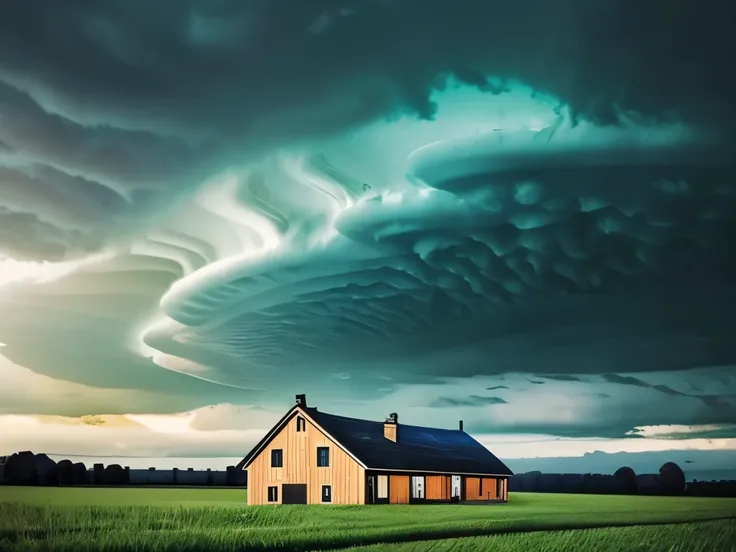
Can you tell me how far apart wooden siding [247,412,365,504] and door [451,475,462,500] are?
580cm

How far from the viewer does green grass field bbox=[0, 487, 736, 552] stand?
21453 millimetres

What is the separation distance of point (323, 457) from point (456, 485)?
642 centimetres

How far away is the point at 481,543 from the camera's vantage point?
21859 millimetres

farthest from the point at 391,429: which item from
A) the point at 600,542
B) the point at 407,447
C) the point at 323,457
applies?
the point at 600,542

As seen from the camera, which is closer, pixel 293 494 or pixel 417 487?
pixel 293 494

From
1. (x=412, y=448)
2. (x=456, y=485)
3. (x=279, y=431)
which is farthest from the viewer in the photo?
(x=456, y=485)

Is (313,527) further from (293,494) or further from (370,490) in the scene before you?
(293,494)

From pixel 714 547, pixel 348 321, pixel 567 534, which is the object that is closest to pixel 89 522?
pixel 348 321

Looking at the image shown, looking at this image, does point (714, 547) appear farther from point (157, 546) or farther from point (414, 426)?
point (414, 426)

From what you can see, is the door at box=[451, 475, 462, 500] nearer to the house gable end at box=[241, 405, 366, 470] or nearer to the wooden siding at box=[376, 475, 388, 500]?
the wooden siding at box=[376, 475, 388, 500]

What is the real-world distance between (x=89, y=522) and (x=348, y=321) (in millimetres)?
8793

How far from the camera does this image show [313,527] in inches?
963

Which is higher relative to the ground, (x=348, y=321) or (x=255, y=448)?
(x=348, y=321)

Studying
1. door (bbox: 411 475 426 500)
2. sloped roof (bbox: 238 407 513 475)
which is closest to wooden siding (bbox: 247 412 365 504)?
sloped roof (bbox: 238 407 513 475)
